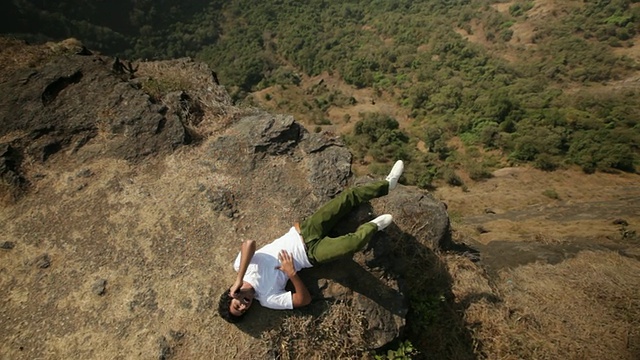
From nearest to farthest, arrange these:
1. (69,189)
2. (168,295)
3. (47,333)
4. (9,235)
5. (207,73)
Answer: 1. (47,333)
2. (168,295)
3. (9,235)
4. (69,189)
5. (207,73)

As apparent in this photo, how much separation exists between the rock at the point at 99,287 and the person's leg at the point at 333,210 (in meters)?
2.85

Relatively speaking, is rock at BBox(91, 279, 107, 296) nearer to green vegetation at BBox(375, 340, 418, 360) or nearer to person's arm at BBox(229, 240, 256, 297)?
person's arm at BBox(229, 240, 256, 297)

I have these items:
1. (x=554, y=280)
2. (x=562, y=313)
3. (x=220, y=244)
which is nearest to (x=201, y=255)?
(x=220, y=244)

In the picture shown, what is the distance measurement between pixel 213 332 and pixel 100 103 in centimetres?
486

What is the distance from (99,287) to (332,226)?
3.34 meters

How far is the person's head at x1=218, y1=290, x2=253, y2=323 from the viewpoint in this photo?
421 cm

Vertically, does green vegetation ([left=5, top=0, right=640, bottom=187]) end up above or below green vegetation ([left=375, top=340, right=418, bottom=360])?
below

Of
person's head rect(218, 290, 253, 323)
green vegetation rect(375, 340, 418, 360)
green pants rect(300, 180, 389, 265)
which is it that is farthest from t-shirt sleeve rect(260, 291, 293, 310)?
green vegetation rect(375, 340, 418, 360)

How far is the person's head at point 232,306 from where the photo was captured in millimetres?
4215

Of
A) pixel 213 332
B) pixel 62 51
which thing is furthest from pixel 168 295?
pixel 62 51

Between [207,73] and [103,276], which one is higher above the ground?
[207,73]

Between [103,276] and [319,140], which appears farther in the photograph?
[319,140]

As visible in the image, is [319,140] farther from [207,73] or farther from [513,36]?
[513,36]

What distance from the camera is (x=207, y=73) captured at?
8766 mm
